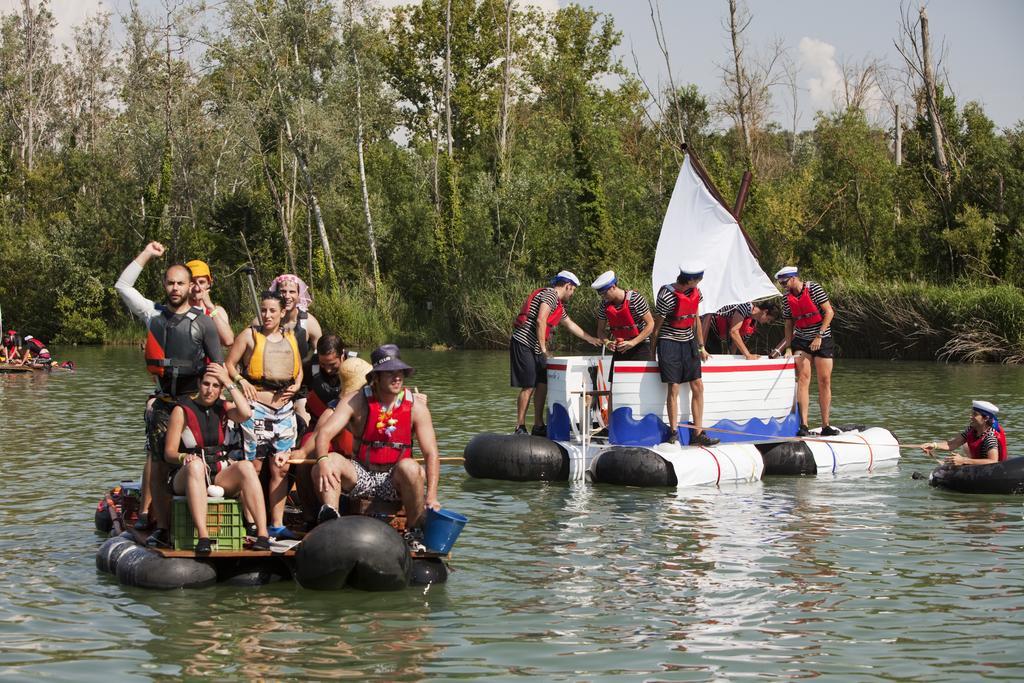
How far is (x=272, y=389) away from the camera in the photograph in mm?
10312

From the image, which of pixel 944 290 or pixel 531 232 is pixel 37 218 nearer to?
pixel 531 232

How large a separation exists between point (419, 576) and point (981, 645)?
148 inches

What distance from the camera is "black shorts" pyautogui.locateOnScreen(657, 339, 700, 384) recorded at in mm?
14188

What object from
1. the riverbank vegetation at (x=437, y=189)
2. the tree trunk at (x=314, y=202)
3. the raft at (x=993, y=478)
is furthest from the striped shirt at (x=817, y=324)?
the tree trunk at (x=314, y=202)

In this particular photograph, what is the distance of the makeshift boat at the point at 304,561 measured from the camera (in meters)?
9.08

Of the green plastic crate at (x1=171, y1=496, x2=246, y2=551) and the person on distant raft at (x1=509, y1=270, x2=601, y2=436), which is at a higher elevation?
the person on distant raft at (x1=509, y1=270, x2=601, y2=436)

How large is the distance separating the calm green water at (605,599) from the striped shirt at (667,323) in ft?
5.35

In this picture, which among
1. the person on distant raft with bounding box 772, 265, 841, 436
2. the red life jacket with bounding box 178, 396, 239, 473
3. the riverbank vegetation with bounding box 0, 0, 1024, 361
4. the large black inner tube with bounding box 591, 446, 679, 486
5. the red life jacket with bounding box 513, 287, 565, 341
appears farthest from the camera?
the riverbank vegetation with bounding box 0, 0, 1024, 361

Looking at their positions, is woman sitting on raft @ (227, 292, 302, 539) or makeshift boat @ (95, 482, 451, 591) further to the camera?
woman sitting on raft @ (227, 292, 302, 539)

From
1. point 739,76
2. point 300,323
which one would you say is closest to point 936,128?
point 739,76

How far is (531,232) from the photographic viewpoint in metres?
49.9

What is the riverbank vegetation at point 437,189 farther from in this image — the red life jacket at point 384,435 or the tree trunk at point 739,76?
the red life jacket at point 384,435

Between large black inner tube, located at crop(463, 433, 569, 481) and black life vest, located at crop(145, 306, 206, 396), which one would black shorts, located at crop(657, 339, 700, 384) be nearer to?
large black inner tube, located at crop(463, 433, 569, 481)

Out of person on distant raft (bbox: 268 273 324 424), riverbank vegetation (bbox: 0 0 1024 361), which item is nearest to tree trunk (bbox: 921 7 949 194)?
riverbank vegetation (bbox: 0 0 1024 361)
